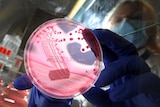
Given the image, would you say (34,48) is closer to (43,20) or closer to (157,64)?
(43,20)

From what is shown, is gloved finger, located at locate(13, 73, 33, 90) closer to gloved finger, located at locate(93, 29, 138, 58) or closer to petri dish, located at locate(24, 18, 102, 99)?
petri dish, located at locate(24, 18, 102, 99)

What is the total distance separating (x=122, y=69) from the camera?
1.58 feet

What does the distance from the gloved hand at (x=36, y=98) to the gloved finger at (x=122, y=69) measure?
6 centimetres

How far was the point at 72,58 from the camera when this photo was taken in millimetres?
482

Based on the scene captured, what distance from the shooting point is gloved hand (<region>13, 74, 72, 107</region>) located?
1.57ft

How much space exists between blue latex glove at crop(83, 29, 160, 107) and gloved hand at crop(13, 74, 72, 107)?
40 millimetres

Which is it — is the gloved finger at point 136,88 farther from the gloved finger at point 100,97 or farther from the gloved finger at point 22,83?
the gloved finger at point 22,83

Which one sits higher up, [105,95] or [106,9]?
[106,9]

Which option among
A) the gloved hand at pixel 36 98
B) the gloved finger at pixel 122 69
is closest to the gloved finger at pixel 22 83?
the gloved hand at pixel 36 98

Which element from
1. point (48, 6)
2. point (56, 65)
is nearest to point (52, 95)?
point (56, 65)

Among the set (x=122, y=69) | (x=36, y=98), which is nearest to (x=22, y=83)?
(x=36, y=98)

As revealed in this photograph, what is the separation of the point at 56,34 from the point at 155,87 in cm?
18

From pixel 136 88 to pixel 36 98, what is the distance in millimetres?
157

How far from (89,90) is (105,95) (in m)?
0.03
